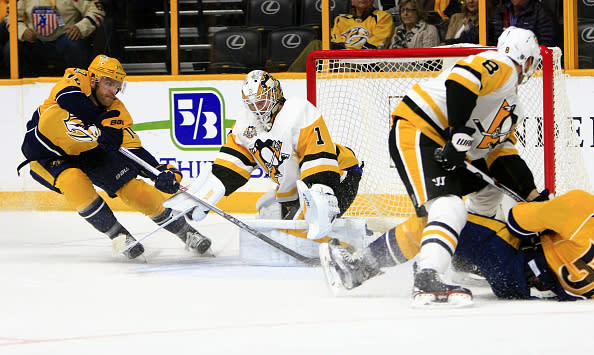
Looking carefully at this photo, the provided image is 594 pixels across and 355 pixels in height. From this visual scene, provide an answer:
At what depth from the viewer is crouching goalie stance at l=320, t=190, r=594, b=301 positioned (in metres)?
2.62

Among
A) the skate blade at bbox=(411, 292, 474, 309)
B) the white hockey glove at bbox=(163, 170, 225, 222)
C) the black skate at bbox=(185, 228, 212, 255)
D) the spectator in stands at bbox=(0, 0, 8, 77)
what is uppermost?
the spectator in stands at bbox=(0, 0, 8, 77)

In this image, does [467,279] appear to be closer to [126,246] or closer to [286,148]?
[286,148]

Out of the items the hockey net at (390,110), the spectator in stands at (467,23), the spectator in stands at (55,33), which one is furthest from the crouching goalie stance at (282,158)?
the spectator in stands at (55,33)

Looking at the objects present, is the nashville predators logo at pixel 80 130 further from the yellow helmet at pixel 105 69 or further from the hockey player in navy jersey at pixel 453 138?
the hockey player in navy jersey at pixel 453 138

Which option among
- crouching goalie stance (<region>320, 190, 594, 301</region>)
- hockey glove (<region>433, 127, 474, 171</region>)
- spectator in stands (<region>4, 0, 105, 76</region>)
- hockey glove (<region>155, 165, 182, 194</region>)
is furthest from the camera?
spectator in stands (<region>4, 0, 105, 76</region>)

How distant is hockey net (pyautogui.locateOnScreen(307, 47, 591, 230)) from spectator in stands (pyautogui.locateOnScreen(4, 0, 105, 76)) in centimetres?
195

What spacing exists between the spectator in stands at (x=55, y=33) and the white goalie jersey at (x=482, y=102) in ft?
11.6

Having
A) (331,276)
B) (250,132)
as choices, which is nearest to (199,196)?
(250,132)

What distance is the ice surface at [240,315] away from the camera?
7.39 feet

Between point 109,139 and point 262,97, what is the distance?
827mm

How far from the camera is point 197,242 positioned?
415 cm

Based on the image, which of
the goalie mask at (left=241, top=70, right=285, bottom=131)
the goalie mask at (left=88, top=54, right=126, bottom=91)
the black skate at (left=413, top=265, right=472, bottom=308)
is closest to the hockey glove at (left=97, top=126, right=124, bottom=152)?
the goalie mask at (left=88, top=54, right=126, bottom=91)

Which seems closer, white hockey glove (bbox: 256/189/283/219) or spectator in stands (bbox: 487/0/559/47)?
white hockey glove (bbox: 256/189/283/219)

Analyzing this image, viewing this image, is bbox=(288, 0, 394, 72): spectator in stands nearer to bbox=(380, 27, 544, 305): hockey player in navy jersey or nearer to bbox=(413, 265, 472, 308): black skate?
bbox=(380, 27, 544, 305): hockey player in navy jersey
